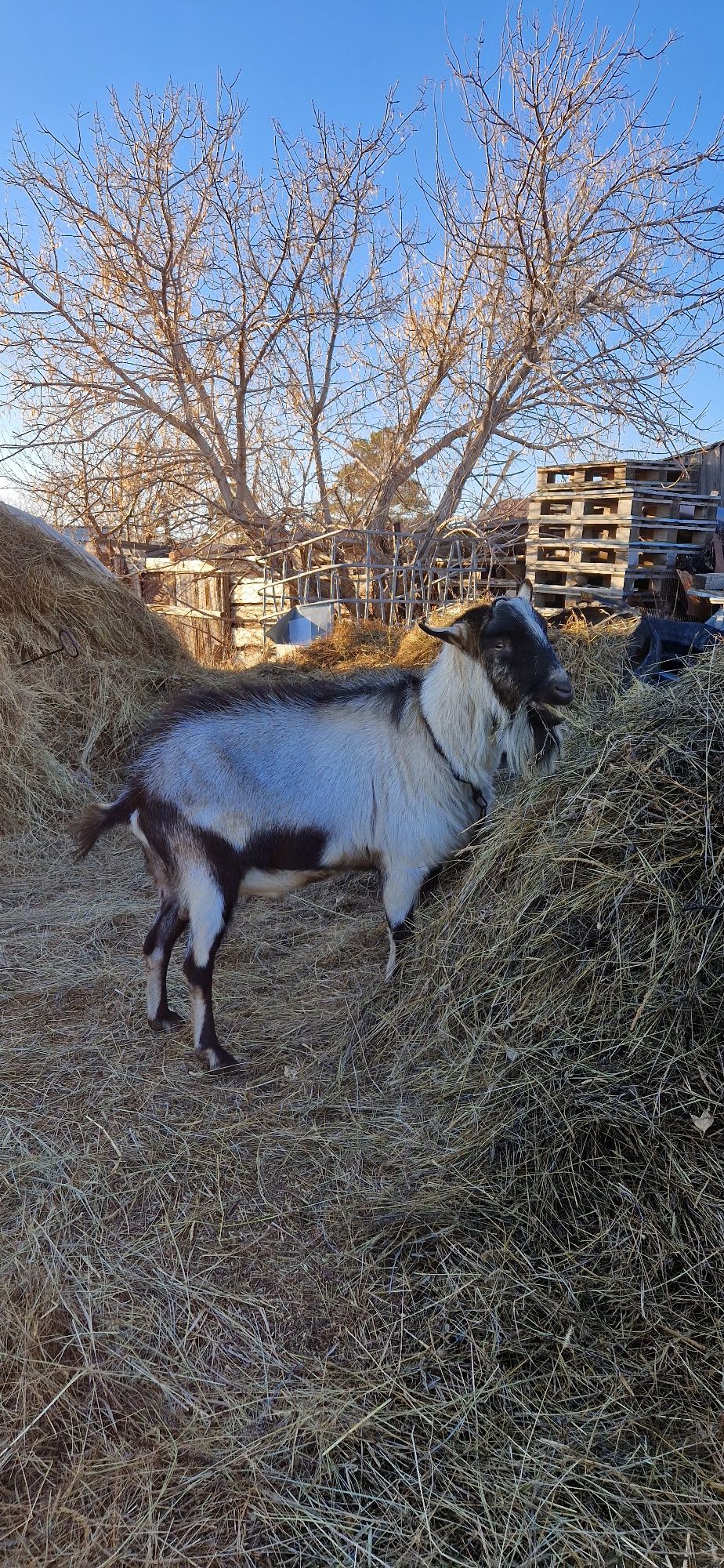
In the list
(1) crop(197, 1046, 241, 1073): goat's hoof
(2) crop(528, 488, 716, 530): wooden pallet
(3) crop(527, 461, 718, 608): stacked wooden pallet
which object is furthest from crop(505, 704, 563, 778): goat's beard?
(2) crop(528, 488, 716, 530): wooden pallet

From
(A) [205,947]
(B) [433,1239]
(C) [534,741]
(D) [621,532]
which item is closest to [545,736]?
(C) [534,741]

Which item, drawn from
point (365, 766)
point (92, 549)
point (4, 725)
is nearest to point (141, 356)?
point (92, 549)

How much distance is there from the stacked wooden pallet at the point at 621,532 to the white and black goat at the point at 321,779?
7084 millimetres

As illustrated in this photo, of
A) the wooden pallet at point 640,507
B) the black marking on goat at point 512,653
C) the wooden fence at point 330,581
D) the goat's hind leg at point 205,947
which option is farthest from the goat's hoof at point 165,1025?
the wooden pallet at point 640,507

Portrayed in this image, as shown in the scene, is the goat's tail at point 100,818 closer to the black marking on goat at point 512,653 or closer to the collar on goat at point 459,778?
the collar on goat at point 459,778

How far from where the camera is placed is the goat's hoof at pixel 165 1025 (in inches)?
140

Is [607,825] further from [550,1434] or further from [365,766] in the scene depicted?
[550,1434]

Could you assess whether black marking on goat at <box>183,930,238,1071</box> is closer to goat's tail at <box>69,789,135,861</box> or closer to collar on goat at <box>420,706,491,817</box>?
goat's tail at <box>69,789,135,861</box>

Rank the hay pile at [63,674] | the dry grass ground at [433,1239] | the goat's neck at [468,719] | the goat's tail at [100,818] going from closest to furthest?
the dry grass ground at [433,1239] < the goat's tail at [100,818] < the goat's neck at [468,719] < the hay pile at [63,674]

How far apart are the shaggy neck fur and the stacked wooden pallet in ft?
23.1

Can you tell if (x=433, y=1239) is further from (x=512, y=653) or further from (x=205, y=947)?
(x=512, y=653)

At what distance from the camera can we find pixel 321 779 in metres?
3.42

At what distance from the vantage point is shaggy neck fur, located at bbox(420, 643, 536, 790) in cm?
344

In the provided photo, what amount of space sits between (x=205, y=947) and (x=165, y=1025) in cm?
56
